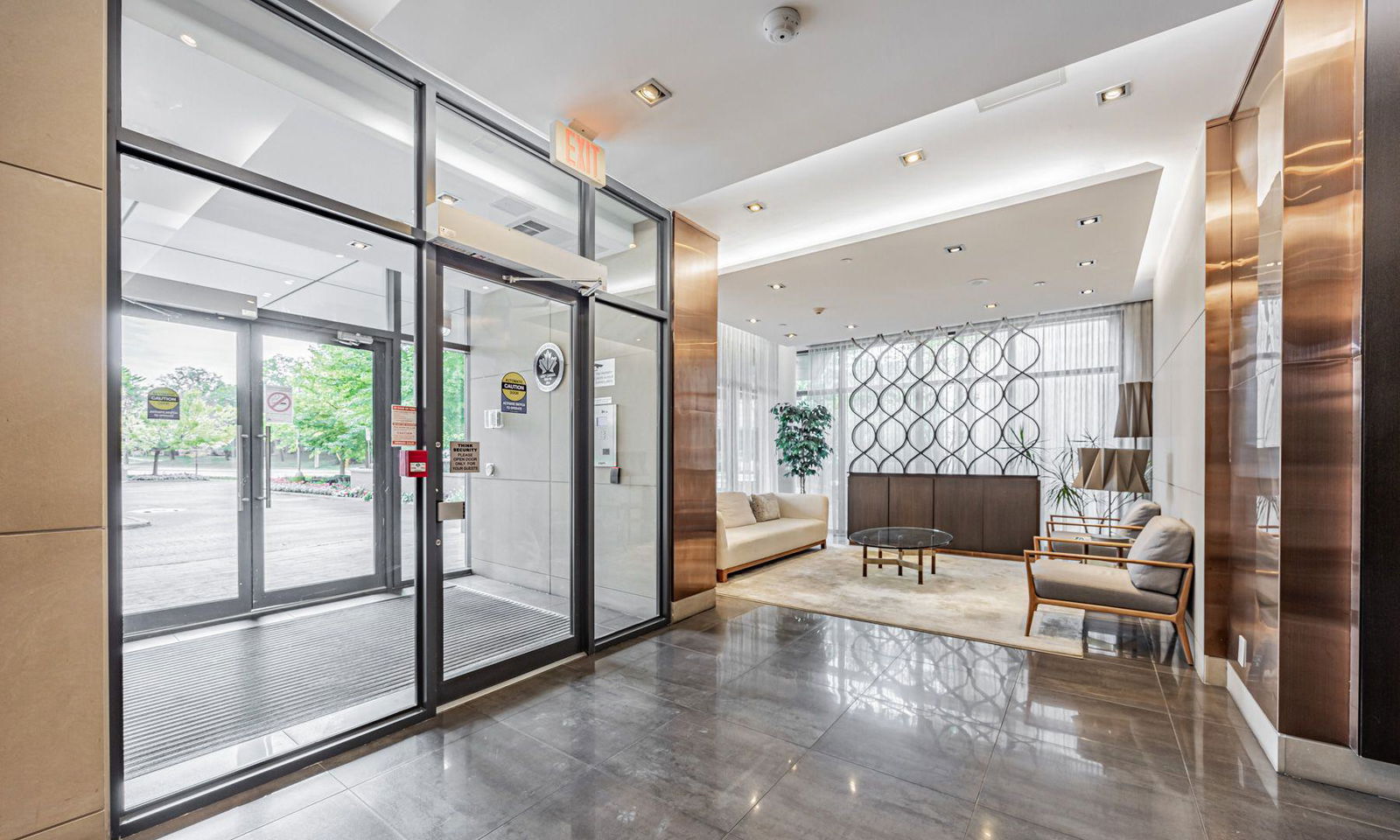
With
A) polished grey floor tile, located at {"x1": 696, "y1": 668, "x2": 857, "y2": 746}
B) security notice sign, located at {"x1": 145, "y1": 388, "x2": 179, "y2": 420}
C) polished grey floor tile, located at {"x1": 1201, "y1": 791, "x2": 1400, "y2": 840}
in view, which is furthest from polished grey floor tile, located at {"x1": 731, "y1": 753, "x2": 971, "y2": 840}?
security notice sign, located at {"x1": 145, "y1": 388, "x2": 179, "y2": 420}

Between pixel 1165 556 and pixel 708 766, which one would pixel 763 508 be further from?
pixel 708 766

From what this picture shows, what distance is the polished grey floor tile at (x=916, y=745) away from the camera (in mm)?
2482

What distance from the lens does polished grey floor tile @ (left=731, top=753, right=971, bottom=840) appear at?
2.12 meters

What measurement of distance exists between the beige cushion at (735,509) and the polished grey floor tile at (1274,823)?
16.7ft

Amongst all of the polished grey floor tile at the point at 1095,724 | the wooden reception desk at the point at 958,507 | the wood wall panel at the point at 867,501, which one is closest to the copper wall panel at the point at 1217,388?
the polished grey floor tile at the point at 1095,724

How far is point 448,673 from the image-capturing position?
10.5 ft

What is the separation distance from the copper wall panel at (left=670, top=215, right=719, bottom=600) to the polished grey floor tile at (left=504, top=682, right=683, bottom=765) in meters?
1.48

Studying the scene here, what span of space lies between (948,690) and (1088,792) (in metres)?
1.02

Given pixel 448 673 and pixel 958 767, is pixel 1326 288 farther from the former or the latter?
pixel 448 673

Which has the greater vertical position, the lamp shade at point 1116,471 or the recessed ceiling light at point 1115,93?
the recessed ceiling light at point 1115,93

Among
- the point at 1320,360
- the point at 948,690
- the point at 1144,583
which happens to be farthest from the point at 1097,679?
the point at 1320,360

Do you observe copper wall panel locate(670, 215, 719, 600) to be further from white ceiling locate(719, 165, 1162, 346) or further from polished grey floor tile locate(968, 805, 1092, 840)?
polished grey floor tile locate(968, 805, 1092, 840)

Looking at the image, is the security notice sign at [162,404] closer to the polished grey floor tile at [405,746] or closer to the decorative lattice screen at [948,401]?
the polished grey floor tile at [405,746]

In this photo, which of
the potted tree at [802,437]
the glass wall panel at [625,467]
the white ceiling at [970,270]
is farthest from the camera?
the potted tree at [802,437]
